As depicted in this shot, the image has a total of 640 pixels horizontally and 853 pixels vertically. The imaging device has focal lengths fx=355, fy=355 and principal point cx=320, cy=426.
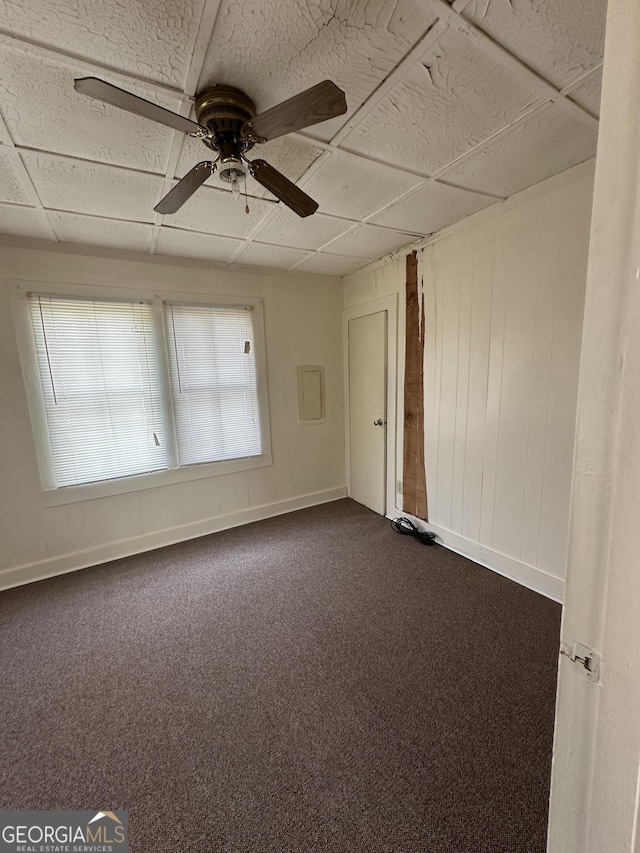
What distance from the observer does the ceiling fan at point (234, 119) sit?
1.08 m

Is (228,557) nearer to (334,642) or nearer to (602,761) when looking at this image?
(334,642)

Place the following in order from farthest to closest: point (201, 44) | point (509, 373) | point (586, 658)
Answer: point (509, 373) → point (201, 44) → point (586, 658)

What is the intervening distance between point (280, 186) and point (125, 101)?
0.61m

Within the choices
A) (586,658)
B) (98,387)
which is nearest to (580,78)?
(586,658)

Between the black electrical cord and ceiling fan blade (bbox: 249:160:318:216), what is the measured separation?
2570mm

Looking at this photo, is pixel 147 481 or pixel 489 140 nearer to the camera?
pixel 489 140

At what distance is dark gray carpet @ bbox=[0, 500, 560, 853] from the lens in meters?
1.22

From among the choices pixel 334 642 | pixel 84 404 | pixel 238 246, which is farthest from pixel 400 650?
pixel 238 246

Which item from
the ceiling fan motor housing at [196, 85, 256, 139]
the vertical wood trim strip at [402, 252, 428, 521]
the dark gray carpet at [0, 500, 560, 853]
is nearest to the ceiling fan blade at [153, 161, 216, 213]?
the ceiling fan motor housing at [196, 85, 256, 139]

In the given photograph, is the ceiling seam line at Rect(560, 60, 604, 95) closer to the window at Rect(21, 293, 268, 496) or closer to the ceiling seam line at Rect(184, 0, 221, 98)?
the ceiling seam line at Rect(184, 0, 221, 98)

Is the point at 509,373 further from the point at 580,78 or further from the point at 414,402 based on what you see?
the point at 580,78

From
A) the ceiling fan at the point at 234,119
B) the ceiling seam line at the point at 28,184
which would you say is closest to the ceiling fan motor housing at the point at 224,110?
the ceiling fan at the point at 234,119

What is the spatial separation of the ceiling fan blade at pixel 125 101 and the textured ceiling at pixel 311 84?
0.16m

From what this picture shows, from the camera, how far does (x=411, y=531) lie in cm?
Result: 316
